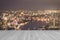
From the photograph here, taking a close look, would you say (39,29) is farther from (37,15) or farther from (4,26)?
(4,26)

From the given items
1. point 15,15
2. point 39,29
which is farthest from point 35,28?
point 15,15

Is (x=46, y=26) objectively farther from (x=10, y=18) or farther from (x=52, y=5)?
(x=10, y=18)

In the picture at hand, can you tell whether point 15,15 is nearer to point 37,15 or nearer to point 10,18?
point 10,18

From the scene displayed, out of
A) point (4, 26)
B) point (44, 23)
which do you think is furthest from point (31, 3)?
point (4, 26)

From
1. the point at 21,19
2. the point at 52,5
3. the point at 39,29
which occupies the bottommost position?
the point at 39,29

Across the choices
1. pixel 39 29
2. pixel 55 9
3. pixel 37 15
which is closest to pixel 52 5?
pixel 55 9

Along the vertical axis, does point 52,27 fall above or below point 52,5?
below

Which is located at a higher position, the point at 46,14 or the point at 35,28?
the point at 46,14
